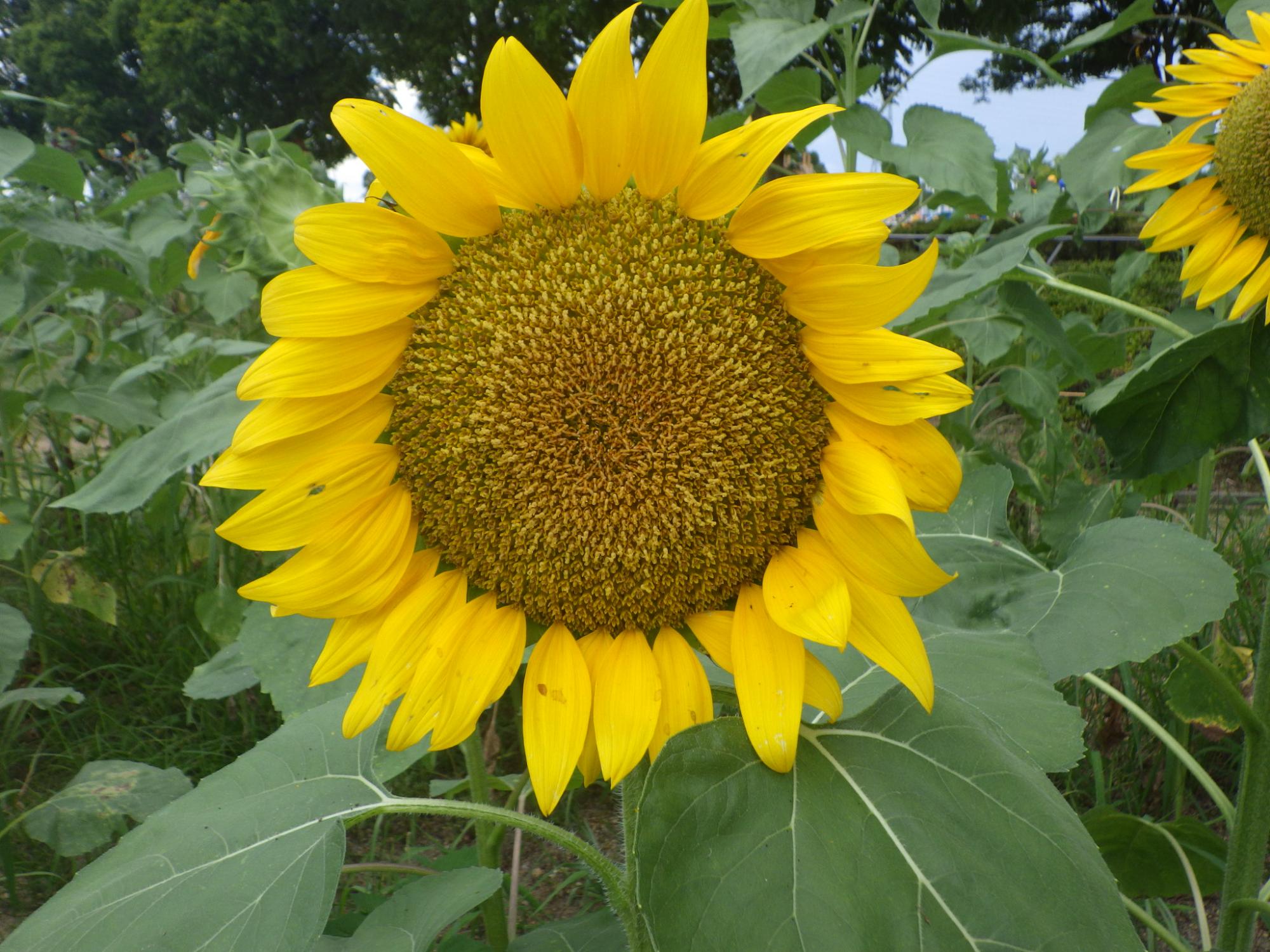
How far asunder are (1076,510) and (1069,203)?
2.66ft

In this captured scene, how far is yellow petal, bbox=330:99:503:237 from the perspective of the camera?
2.68 ft

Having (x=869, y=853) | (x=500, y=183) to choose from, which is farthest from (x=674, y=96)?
(x=869, y=853)

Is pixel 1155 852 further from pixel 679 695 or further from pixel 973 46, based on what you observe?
pixel 973 46

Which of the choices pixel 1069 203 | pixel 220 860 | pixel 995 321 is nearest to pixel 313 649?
pixel 220 860

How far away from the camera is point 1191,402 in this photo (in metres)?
1.73

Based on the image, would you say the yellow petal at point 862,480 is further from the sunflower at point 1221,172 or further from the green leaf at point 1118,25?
the green leaf at point 1118,25

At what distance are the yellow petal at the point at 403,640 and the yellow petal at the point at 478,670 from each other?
0.03 meters

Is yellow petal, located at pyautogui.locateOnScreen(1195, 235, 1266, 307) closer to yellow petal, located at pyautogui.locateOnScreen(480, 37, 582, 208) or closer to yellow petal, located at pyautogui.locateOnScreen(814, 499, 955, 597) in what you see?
yellow petal, located at pyautogui.locateOnScreen(814, 499, 955, 597)

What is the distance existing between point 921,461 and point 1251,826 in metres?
1.13

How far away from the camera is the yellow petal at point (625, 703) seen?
33.0 inches

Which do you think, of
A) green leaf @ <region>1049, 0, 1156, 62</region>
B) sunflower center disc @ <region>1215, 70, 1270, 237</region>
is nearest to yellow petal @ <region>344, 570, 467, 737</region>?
sunflower center disc @ <region>1215, 70, 1270, 237</region>

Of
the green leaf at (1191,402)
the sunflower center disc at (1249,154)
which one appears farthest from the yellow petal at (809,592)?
the sunflower center disc at (1249,154)

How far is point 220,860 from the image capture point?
0.94m

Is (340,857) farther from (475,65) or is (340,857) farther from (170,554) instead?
(475,65)
